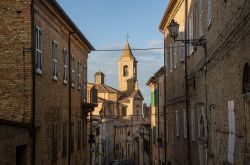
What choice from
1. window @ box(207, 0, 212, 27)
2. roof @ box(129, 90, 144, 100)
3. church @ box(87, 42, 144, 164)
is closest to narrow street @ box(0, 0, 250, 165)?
window @ box(207, 0, 212, 27)

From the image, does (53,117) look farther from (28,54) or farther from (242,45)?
(242,45)

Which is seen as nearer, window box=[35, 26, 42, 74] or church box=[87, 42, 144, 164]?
window box=[35, 26, 42, 74]

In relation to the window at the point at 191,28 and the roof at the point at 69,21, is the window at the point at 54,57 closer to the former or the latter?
the roof at the point at 69,21

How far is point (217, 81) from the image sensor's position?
548 inches

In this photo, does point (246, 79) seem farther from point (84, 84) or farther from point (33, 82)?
point (84, 84)

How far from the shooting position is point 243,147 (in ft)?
33.6

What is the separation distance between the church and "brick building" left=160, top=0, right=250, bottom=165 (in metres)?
49.8

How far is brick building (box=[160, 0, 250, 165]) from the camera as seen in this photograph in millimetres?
10258

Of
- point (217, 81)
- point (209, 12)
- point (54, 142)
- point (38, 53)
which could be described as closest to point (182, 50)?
point (54, 142)

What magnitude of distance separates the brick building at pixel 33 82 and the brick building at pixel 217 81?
217 inches

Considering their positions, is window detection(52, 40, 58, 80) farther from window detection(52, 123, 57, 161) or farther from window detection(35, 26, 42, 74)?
window detection(35, 26, 42, 74)

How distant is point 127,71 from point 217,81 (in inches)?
3832

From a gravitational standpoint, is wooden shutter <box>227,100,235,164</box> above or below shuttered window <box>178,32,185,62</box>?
below

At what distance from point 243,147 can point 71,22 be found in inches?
571
